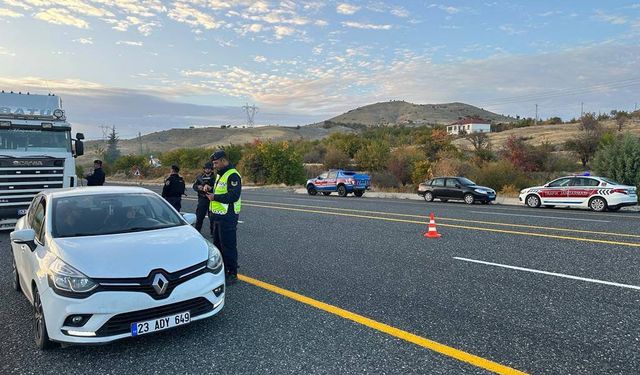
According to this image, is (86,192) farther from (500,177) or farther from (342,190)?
(500,177)

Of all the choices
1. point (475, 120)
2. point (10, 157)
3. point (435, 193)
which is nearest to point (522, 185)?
point (435, 193)

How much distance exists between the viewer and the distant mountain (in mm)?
154500

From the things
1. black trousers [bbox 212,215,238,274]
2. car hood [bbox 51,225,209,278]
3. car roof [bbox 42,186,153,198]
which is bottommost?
black trousers [bbox 212,215,238,274]

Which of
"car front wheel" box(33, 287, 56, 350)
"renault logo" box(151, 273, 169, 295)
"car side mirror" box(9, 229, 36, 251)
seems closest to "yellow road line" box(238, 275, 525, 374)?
"renault logo" box(151, 273, 169, 295)

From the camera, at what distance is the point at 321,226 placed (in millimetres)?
12664

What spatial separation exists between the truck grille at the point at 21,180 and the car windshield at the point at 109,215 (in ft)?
21.6

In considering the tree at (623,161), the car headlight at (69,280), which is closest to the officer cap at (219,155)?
the car headlight at (69,280)

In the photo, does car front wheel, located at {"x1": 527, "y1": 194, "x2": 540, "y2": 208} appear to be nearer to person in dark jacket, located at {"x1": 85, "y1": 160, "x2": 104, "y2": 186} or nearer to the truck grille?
person in dark jacket, located at {"x1": 85, "y1": 160, "x2": 104, "y2": 186}

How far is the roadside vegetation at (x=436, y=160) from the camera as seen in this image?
83.7ft

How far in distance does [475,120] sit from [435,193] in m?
104

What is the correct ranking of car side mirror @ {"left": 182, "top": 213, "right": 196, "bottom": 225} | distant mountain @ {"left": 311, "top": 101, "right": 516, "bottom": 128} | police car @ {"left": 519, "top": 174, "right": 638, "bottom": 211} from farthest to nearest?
1. distant mountain @ {"left": 311, "top": 101, "right": 516, "bottom": 128}
2. police car @ {"left": 519, "top": 174, "right": 638, "bottom": 211}
3. car side mirror @ {"left": 182, "top": 213, "right": 196, "bottom": 225}

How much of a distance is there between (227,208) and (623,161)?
949 inches

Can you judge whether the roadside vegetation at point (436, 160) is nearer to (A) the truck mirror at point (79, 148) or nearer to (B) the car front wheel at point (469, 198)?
(B) the car front wheel at point (469, 198)

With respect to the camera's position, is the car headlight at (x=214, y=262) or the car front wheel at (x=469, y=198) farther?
the car front wheel at (x=469, y=198)
